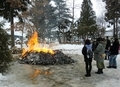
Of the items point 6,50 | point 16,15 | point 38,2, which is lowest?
point 6,50

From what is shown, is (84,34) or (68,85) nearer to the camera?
(68,85)

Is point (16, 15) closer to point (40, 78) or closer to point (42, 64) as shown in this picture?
point (42, 64)

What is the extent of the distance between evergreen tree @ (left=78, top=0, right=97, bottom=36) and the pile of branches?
3074 cm

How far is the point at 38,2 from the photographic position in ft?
123

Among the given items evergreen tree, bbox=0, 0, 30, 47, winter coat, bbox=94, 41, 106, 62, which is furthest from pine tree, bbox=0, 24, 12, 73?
evergreen tree, bbox=0, 0, 30, 47

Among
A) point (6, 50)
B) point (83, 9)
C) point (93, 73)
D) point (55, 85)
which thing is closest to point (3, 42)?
point (6, 50)

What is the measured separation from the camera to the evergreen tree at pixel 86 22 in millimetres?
47153

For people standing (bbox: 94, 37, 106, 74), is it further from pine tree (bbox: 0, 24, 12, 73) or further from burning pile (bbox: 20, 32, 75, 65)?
pine tree (bbox: 0, 24, 12, 73)

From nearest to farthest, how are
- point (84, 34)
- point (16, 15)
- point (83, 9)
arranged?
point (16, 15) → point (84, 34) → point (83, 9)

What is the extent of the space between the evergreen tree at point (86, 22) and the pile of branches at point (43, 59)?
101 ft

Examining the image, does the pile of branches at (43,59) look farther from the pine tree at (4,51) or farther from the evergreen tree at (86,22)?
the evergreen tree at (86,22)

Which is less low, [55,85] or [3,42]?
[3,42]

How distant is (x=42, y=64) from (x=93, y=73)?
3.79 metres

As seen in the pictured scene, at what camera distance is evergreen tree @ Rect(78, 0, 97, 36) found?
47.2 meters
